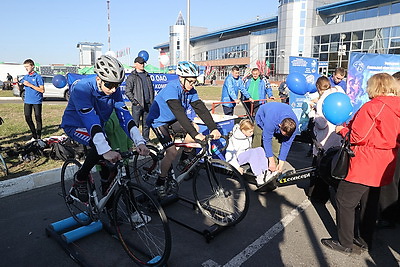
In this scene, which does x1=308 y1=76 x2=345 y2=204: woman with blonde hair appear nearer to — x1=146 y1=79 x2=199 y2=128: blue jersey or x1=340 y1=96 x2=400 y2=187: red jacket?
x1=340 y1=96 x2=400 y2=187: red jacket

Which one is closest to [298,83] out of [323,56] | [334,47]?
[334,47]

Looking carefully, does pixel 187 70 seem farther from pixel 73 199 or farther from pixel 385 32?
pixel 385 32

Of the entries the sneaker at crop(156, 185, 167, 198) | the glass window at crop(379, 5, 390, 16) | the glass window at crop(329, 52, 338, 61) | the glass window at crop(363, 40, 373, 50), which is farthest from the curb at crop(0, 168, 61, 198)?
the glass window at crop(379, 5, 390, 16)

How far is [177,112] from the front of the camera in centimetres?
358

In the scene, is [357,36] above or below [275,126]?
above

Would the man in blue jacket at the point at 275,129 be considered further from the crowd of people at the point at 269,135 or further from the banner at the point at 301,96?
the banner at the point at 301,96

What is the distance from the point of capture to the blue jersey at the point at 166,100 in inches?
147

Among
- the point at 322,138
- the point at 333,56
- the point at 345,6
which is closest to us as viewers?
the point at 322,138

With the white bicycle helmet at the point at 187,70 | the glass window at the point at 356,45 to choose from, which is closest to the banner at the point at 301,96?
the white bicycle helmet at the point at 187,70

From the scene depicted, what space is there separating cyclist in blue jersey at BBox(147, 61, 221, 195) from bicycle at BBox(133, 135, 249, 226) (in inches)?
4.9

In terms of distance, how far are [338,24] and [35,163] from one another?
41831mm

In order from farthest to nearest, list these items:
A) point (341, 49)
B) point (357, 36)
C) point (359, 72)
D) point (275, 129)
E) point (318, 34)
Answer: point (318, 34), point (341, 49), point (357, 36), point (359, 72), point (275, 129)

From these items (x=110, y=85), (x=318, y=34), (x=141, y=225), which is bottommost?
(x=141, y=225)

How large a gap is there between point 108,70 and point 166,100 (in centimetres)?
97
